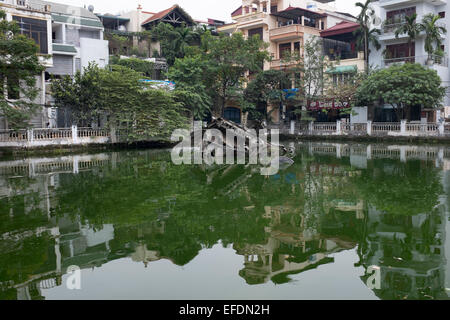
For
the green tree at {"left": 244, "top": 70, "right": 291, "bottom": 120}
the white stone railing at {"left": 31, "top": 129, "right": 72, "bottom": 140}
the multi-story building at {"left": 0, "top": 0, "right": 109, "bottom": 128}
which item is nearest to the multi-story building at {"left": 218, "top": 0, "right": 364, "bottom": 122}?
the green tree at {"left": 244, "top": 70, "right": 291, "bottom": 120}

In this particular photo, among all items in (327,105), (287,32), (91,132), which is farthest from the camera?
(287,32)

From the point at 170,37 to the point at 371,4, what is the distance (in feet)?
52.0

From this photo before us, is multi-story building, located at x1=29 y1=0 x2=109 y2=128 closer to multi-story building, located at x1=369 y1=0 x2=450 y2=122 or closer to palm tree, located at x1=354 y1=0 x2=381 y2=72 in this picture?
palm tree, located at x1=354 y1=0 x2=381 y2=72

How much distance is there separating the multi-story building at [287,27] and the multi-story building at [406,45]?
2.08 meters

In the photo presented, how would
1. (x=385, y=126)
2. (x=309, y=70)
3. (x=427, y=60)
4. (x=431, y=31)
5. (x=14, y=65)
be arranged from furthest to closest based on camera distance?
1. (x=309, y=70)
2. (x=385, y=126)
3. (x=427, y=60)
4. (x=431, y=31)
5. (x=14, y=65)

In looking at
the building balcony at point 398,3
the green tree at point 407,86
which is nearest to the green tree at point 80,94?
the green tree at point 407,86

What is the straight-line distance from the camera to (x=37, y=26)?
24188mm

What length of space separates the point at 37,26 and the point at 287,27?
18.6 m

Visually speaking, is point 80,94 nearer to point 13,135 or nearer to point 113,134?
point 113,134

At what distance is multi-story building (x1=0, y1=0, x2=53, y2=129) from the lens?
23.2m

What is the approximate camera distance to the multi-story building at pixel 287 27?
3406cm

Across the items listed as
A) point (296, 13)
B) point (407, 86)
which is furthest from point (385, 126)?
point (296, 13)

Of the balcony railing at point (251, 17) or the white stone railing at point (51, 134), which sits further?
the balcony railing at point (251, 17)

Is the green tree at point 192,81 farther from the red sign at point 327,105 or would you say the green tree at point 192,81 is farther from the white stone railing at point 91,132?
the red sign at point 327,105
